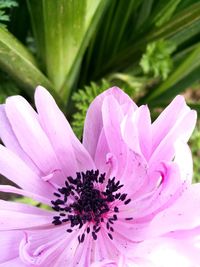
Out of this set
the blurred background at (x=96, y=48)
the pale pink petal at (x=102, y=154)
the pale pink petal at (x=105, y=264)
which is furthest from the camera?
the blurred background at (x=96, y=48)

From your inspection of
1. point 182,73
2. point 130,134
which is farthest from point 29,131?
point 182,73

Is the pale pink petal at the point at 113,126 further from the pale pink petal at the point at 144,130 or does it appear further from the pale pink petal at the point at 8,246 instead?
the pale pink petal at the point at 8,246

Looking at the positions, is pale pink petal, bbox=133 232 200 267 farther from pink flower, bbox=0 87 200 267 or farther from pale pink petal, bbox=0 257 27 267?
pale pink petal, bbox=0 257 27 267

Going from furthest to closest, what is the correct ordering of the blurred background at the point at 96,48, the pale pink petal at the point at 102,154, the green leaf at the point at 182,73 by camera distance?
the green leaf at the point at 182,73
the blurred background at the point at 96,48
the pale pink petal at the point at 102,154

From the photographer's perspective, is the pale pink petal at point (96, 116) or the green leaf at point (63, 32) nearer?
the pale pink petal at point (96, 116)

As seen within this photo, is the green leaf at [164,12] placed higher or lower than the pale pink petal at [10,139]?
higher

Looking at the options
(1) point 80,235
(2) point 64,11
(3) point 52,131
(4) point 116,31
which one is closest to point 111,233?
(1) point 80,235

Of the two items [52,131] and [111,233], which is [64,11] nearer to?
[52,131]

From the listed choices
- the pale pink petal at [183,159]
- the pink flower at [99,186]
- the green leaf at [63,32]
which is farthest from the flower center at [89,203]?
the green leaf at [63,32]
